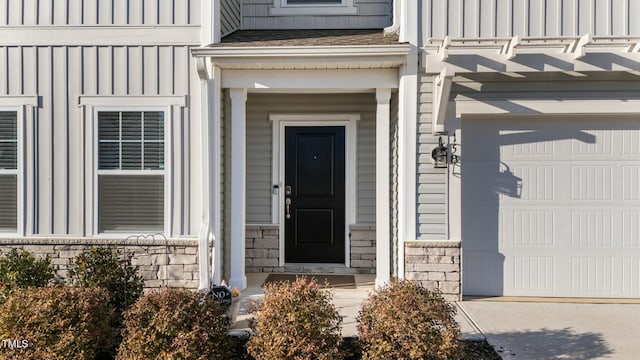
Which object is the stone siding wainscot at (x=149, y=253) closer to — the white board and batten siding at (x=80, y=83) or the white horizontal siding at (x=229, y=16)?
the white board and batten siding at (x=80, y=83)

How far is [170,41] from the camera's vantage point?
183 inches

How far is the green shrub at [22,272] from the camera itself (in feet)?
12.2

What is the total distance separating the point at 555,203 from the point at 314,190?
9.46 feet

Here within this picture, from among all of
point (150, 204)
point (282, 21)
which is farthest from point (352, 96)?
point (150, 204)

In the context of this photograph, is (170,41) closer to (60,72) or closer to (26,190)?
(60,72)

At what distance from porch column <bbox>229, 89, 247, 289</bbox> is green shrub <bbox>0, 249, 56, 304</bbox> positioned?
177 cm

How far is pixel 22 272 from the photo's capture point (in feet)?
12.5

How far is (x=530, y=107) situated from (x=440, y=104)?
1.01 m

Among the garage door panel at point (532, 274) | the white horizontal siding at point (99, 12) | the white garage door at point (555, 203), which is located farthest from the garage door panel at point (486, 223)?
the white horizontal siding at point (99, 12)

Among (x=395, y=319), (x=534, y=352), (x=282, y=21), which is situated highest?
(x=282, y=21)

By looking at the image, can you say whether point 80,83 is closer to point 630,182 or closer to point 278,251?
point 278,251

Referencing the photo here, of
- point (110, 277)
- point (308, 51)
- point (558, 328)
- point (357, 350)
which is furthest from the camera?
point (308, 51)

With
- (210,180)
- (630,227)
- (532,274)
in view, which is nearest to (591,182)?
(630,227)

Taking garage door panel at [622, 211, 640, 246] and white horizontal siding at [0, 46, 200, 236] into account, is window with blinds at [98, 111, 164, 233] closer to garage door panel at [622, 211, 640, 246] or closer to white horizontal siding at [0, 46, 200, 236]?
white horizontal siding at [0, 46, 200, 236]
